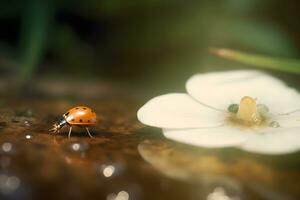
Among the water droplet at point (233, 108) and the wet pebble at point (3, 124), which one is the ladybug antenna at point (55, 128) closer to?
the wet pebble at point (3, 124)

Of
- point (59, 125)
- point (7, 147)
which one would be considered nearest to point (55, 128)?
point (59, 125)

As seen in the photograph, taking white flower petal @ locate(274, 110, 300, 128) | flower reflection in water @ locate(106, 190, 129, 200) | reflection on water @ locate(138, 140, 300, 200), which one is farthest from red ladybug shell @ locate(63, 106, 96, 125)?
white flower petal @ locate(274, 110, 300, 128)

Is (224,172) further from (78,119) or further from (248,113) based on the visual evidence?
(78,119)

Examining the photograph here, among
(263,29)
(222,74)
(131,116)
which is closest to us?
(131,116)

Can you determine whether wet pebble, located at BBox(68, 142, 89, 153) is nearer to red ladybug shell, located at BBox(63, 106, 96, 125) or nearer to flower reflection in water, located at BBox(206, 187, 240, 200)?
red ladybug shell, located at BBox(63, 106, 96, 125)

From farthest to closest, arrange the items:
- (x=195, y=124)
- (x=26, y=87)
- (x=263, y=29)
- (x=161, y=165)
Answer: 1. (x=263, y=29)
2. (x=26, y=87)
3. (x=195, y=124)
4. (x=161, y=165)

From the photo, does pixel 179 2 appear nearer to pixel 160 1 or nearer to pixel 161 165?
pixel 160 1

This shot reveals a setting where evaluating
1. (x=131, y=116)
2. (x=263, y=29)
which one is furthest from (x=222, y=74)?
(x=263, y=29)
